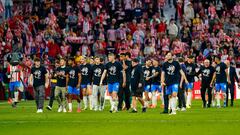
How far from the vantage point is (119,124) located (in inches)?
1066

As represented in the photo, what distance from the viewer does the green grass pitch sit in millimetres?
23781

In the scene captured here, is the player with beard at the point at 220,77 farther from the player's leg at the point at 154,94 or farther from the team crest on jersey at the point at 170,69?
the team crest on jersey at the point at 170,69

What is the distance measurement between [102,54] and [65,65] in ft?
59.2

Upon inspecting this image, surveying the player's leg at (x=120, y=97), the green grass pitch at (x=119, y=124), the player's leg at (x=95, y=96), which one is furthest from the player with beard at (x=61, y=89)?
the green grass pitch at (x=119, y=124)

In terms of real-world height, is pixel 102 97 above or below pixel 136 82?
below

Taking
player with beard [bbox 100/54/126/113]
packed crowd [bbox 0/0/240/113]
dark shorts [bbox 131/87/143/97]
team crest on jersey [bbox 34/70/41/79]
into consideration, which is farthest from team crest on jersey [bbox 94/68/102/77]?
packed crowd [bbox 0/0/240/113]

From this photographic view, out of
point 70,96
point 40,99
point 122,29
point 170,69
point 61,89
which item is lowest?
point 40,99

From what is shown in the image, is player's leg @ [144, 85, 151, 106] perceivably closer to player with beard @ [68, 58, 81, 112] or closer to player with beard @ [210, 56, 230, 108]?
player with beard @ [210, 56, 230, 108]

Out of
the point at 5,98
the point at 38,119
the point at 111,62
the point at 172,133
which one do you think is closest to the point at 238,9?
the point at 5,98

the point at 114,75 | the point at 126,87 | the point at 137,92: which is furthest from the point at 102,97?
the point at 137,92

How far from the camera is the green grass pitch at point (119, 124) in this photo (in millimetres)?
23781

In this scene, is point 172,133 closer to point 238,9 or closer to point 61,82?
point 61,82

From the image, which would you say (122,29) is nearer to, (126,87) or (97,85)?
(97,85)

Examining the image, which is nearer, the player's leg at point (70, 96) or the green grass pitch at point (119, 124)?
the green grass pitch at point (119, 124)
